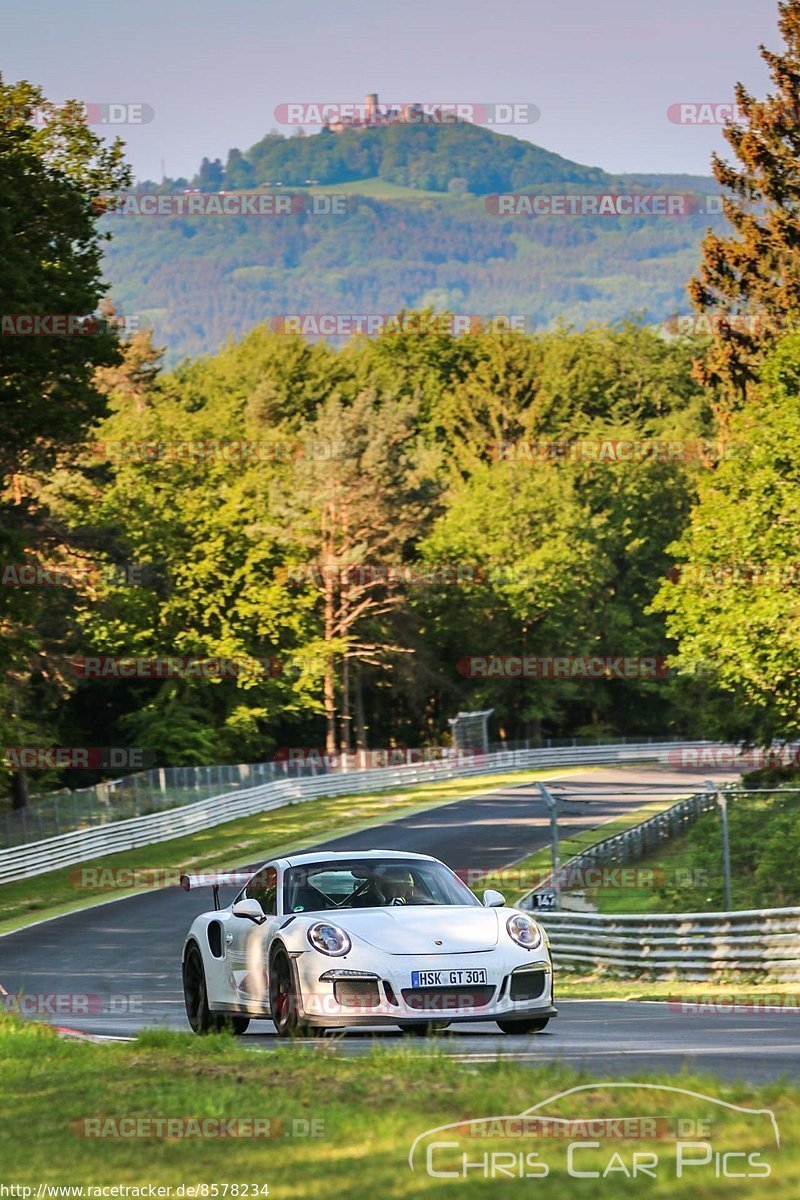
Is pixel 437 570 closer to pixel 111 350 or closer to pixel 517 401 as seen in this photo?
pixel 517 401

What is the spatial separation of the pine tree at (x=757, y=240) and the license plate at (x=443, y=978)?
36131mm

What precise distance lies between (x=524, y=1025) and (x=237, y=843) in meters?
38.2

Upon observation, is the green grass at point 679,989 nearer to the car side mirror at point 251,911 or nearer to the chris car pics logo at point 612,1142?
the car side mirror at point 251,911

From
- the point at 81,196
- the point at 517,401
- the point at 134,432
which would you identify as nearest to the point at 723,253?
the point at 81,196

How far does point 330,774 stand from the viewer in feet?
213

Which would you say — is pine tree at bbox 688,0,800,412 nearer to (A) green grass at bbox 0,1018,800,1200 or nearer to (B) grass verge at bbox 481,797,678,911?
(B) grass verge at bbox 481,797,678,911

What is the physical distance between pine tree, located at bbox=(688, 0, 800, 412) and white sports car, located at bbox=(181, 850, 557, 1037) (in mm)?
34971

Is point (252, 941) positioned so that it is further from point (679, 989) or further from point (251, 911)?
point (679, 989)

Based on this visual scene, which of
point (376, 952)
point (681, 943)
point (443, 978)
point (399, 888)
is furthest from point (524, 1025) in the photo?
point (681, 943)

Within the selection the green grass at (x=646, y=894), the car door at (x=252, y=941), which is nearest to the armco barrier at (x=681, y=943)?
the green grass at (x=646, y=894)

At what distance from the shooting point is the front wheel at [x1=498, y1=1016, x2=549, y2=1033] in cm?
1224

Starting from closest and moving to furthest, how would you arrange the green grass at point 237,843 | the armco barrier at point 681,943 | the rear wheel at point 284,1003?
1. the rear wheel at point 284,1003
2. the armco barrier at point 681,943
3. the green grass at point 237,843

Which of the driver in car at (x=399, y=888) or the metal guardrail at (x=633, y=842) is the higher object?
the driver in car at (x=399, y=888)

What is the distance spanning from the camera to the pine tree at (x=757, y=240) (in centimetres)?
4625
